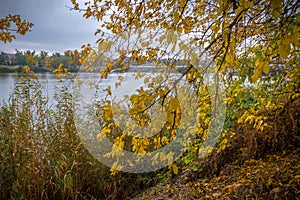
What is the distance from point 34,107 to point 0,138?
1.16 feet

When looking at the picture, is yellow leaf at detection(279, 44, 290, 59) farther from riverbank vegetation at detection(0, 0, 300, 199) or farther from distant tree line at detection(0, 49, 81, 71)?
distant tree line at detection(0, 49, 81, 71)

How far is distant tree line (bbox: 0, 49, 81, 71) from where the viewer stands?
6.29 feet

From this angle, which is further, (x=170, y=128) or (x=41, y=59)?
(x=41, y=59)

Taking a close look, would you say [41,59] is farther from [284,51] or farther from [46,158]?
[284,51]

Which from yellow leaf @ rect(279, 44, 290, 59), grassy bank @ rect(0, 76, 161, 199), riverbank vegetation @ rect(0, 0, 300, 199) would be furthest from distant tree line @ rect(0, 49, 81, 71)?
yellow leaf @ rect(279, 44, 290, 59)

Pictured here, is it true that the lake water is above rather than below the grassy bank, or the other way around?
above

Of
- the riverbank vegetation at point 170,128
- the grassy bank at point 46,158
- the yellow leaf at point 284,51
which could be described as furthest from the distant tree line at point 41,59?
the yellow leaf at point 284,51

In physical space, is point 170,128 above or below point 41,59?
below

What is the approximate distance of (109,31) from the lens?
5.83 ft

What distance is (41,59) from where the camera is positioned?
2123 millimetres

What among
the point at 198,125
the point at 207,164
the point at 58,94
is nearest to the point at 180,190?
the point at 207,164

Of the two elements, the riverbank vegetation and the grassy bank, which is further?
the grassy bank

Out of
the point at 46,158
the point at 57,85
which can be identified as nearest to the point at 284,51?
the point at 46,158

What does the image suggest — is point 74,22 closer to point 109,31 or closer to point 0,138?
point 109,31
